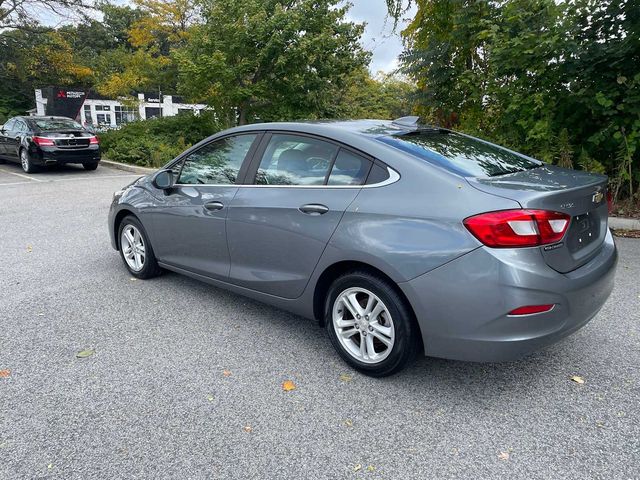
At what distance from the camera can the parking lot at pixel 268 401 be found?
2330 mm

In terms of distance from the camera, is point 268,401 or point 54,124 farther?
point 54,124

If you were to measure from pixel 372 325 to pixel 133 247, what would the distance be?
296 centimetres

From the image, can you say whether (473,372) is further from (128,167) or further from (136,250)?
(128,167)

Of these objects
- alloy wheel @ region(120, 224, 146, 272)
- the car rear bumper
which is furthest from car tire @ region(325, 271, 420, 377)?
alloy wheel @ region(120, 224, 146, 272)

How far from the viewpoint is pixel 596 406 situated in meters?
2.76

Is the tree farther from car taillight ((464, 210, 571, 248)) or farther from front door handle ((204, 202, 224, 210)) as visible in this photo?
car taillight ((464, 210, 571, 248))

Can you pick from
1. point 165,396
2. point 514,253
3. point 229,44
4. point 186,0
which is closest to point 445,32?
point 229,44

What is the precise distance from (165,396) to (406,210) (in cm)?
177

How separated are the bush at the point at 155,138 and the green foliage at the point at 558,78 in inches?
407

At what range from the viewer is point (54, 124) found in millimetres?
13977

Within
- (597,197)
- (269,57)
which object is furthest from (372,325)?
(269,57)

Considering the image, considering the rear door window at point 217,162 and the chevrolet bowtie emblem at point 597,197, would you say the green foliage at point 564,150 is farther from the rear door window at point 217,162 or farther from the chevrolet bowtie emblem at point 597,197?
the rear door window at point 217,162

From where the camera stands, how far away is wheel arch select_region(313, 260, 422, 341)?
112 inches

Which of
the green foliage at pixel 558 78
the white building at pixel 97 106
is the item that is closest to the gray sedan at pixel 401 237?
the green foliage at pixel 558 78
